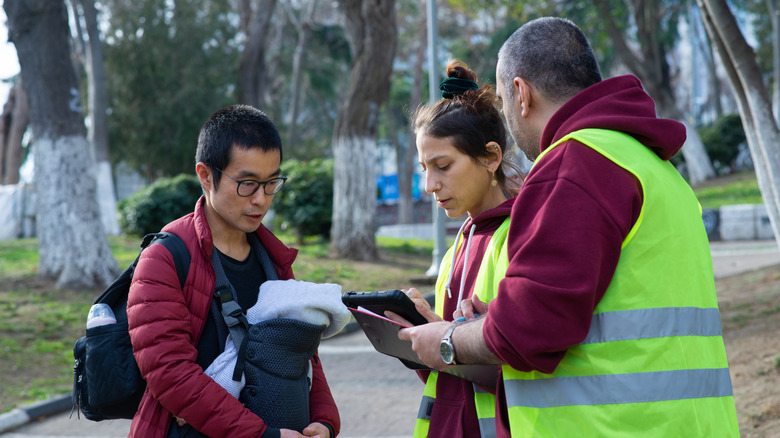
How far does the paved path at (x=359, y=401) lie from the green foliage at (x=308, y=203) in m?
6.71

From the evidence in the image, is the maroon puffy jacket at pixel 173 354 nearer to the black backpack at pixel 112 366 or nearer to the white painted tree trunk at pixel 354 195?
the black backpack at pixel 112 366

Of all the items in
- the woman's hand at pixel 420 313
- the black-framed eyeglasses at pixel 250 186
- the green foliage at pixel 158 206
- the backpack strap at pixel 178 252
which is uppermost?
the black-framed eyeglasses at pixel 250 186

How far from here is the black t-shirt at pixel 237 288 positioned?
2432mm

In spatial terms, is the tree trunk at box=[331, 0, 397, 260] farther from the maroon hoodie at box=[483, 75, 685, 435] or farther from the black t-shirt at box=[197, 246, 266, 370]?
the maroon hoodie at box=[483, 75, 685, 435]

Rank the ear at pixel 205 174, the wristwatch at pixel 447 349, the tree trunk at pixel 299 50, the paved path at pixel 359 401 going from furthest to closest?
the tree trunk at pixel 299 50
the paved path at pixel 359 401
the ear at pixel 205 174
the wristwatch at pixel 447 349

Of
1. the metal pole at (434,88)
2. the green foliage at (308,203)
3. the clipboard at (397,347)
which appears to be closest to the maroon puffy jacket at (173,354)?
the clipboard at (397,347)

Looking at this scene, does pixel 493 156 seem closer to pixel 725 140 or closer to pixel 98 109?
pixel 98 109

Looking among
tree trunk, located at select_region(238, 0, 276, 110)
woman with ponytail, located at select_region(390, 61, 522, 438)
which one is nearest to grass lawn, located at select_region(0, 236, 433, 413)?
woman with ponytail, located at select_region(390, 61, 522, 438)

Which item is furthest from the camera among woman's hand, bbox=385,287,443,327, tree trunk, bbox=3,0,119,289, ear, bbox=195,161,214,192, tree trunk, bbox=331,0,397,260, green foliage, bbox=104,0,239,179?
green foliage, bbox=104,0,239,179

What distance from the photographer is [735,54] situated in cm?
688

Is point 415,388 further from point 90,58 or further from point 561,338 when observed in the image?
point 90,58

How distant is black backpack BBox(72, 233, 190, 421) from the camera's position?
7.61ft

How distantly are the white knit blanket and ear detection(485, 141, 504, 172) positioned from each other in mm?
695

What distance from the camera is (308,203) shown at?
15602mm
